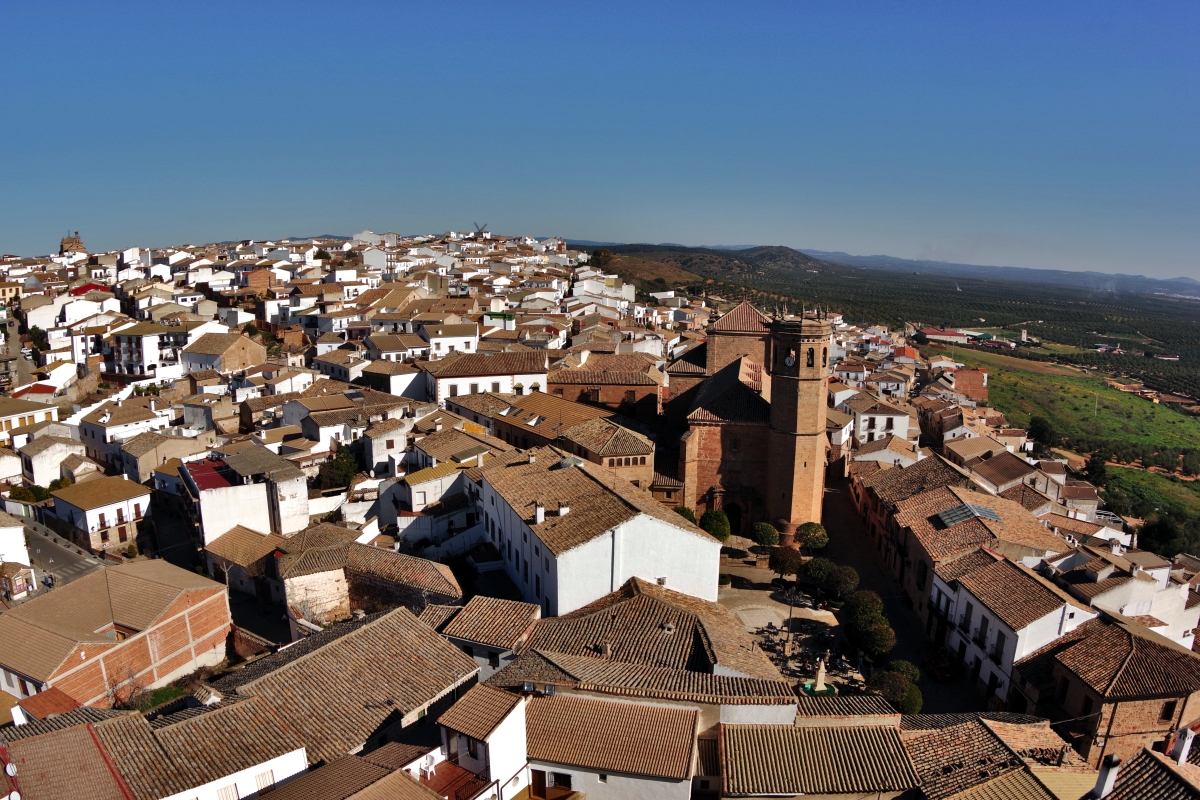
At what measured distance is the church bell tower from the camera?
2780 cm

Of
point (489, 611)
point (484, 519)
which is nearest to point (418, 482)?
point (484, 519)

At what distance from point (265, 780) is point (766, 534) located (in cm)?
1834

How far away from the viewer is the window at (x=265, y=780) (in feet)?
43.8

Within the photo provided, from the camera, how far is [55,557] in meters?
28.9

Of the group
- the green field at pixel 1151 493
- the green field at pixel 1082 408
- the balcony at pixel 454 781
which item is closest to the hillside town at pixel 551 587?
the balcony at pixel 454 781

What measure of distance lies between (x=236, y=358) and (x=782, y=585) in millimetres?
35598

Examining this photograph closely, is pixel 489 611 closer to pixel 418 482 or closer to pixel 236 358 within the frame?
pixel 418 482

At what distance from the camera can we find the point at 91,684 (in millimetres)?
19312

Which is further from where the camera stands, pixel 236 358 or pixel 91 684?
pixel 236 358

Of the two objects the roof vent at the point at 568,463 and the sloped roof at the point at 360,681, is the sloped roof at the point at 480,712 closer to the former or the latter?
the sloped roof at the point at 360,681

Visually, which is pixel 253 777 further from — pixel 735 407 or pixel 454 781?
pixel 735 407

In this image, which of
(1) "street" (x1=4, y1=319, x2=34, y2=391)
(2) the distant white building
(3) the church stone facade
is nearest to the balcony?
(2) the distant white building

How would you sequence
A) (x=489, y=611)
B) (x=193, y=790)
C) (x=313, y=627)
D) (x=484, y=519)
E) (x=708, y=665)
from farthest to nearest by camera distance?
(x=484, y=519) < (x=313, y=627) < (x=489, y=611) < (x=708, y=665) < (x=193, y=790)

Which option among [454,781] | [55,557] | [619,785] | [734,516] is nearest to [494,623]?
[454,781]
